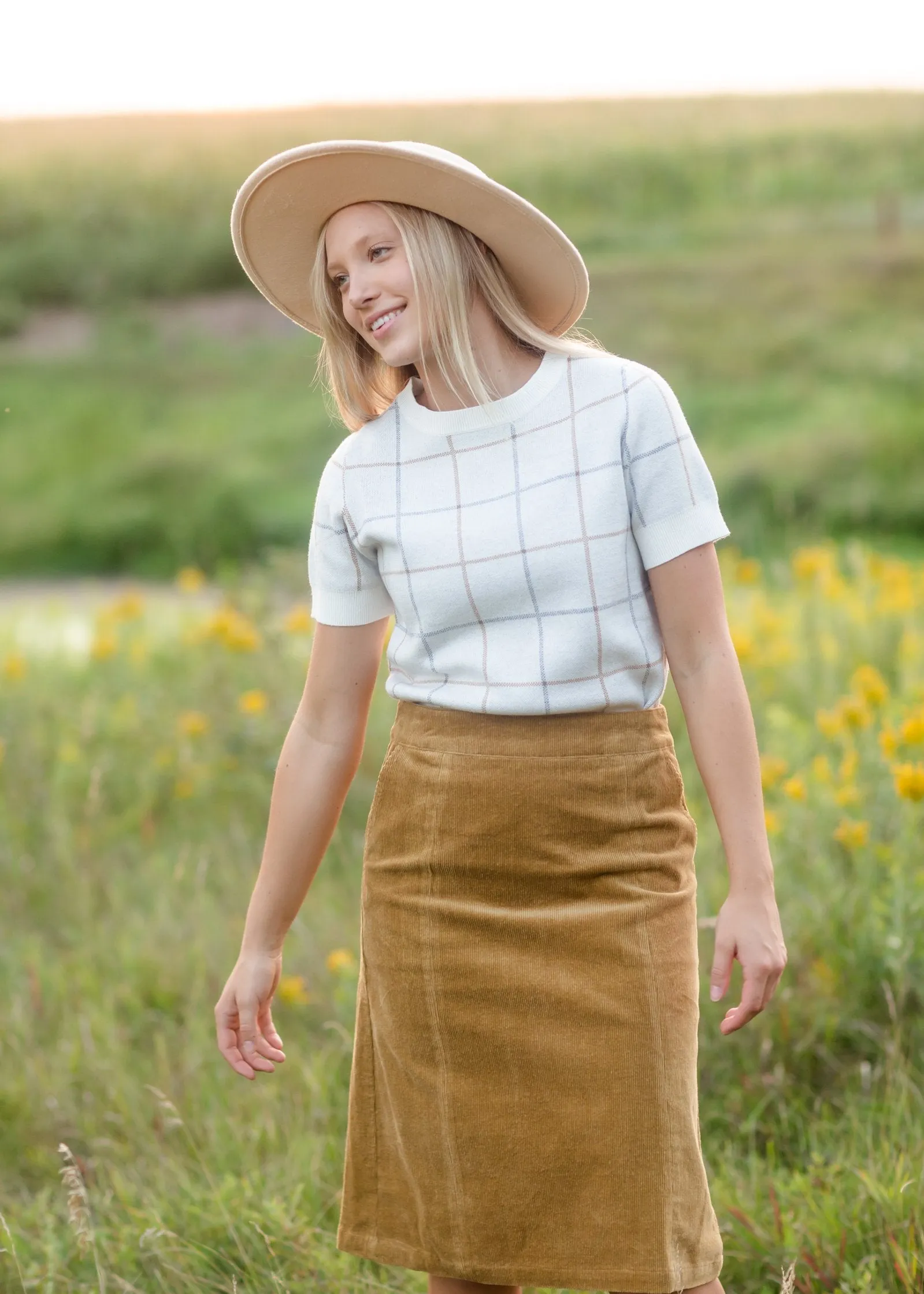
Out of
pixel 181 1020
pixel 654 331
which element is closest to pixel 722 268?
pixel 654 331

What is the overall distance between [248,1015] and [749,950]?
1.98 ft

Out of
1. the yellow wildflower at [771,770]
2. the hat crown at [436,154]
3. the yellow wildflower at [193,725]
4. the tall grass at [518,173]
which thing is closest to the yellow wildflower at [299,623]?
the yellow wildflower at [193,725]

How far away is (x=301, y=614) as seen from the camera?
3973 mm

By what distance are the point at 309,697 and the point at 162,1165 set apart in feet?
3.01

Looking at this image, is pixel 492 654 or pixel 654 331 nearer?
pixel 492 654

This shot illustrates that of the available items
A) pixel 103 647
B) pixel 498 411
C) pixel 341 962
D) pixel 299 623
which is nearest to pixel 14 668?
pixel 103 647

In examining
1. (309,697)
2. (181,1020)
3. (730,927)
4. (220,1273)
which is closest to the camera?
(730,927)

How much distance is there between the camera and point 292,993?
250cm

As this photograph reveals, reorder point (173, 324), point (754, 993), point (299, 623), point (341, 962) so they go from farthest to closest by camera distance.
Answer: point (173, 324)
point (299, 623)
point (341, 962)
point (754, 993)

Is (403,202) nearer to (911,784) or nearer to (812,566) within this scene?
(911,784)

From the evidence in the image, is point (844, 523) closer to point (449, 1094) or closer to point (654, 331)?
point (654, 331)

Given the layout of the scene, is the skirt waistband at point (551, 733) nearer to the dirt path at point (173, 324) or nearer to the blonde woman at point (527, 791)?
the blonde woman at point (527, 791)

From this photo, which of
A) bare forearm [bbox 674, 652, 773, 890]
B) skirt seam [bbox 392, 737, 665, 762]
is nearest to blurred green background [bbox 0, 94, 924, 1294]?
bare forearm [bbox 674, 652, 773, 890]

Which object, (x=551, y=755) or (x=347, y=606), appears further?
(x=347, y=606)
